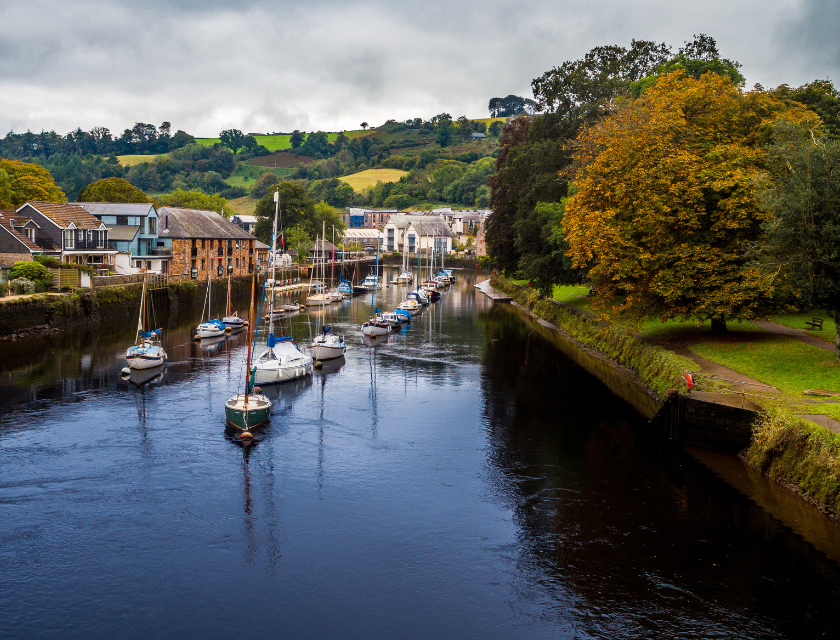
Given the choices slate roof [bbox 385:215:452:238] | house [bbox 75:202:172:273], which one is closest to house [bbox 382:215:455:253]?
slate roof [bbox 385:215:452:238]

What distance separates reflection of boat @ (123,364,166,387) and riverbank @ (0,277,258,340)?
656 inches

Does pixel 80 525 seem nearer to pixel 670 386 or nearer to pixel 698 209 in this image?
pixel 670 386

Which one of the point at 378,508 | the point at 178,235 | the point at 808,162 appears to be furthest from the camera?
the point at 178,235

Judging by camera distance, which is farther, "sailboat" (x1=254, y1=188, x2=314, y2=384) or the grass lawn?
"sailboat" (x1=254, y1=188, x2=314, y2=384)

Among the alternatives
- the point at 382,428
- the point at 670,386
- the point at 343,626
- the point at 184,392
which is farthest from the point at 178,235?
the point at 343,626

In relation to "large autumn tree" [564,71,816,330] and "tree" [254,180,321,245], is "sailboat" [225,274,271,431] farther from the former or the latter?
"tree" [254,180,321,245]

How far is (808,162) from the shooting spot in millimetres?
34750

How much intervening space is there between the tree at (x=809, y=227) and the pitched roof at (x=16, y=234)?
67743 mm

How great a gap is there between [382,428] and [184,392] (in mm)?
14234

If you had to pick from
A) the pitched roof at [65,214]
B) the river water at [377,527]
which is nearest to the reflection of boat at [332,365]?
the river water at [377,527]

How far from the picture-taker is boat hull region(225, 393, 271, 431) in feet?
119

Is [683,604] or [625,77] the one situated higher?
[625,77]

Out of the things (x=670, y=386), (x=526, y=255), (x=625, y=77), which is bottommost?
(x=670, y=386)

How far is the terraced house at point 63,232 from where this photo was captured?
244 ft
